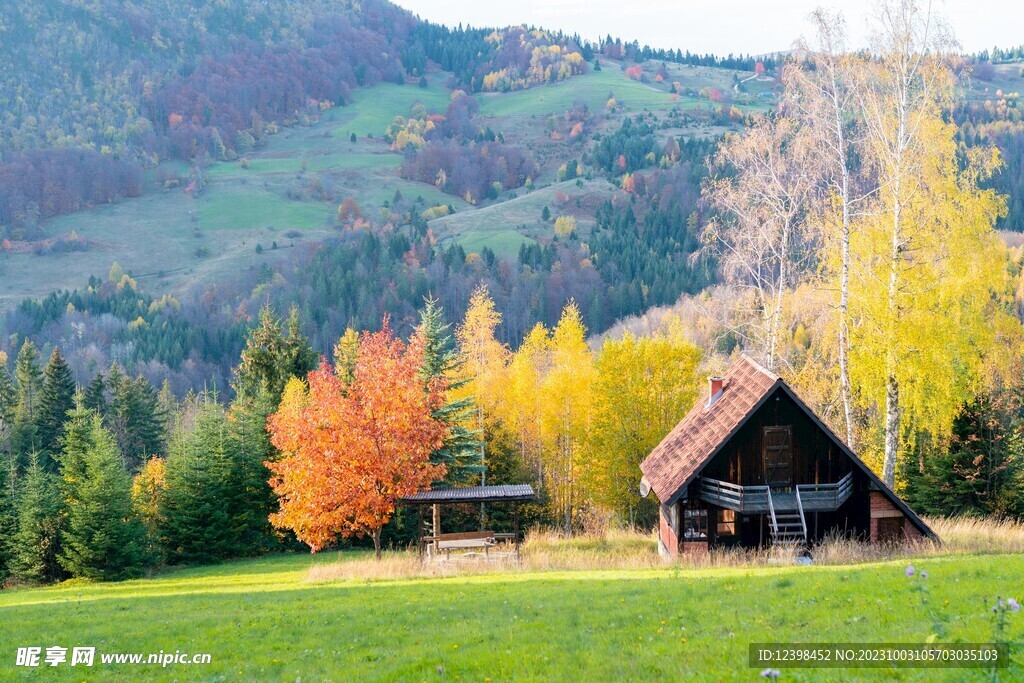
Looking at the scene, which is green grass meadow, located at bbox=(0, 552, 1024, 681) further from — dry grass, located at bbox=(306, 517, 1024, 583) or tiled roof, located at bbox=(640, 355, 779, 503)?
tiled roof, located at bbox=(640, 355, 779, 503)

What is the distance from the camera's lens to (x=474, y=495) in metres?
30.8

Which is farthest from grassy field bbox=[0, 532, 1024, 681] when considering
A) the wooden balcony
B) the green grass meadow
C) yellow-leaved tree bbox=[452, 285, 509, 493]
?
yellow-leaved tree bbox=[452, 285, 509, 493]

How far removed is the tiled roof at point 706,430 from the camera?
27031 millimetres

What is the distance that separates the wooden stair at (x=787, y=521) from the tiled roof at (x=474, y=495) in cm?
883

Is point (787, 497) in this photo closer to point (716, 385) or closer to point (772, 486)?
point (772, 486)

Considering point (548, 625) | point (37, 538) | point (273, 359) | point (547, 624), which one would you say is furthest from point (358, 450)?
point (273, 359)

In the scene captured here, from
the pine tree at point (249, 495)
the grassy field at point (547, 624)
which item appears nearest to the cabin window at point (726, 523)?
the grassy field at point (547, 624)

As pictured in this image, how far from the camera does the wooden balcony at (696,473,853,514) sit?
26.2 meters

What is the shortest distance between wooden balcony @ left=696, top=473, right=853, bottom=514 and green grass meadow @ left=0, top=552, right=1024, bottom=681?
4777mm

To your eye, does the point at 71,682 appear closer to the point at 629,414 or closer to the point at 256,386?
the point at 629,414

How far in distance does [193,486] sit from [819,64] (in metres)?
34.5

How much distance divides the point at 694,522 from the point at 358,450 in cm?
1333

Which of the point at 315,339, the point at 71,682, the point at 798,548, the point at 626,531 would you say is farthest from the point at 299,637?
the point at 315,339

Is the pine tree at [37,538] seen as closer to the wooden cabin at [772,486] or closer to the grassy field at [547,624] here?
the grassy field at [547,624]
